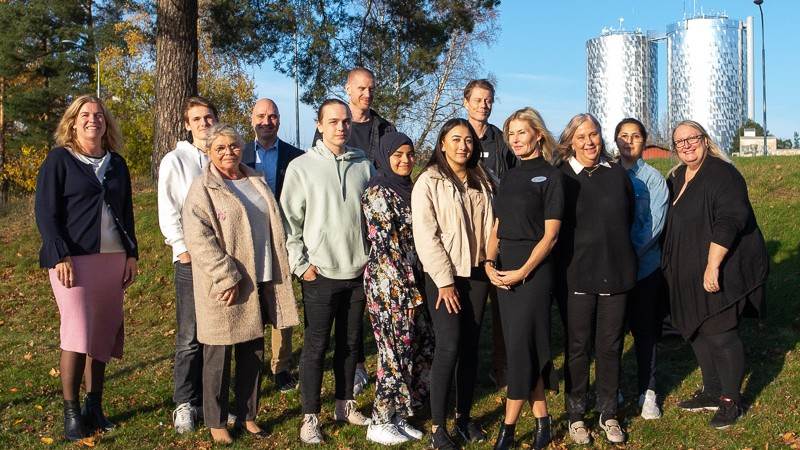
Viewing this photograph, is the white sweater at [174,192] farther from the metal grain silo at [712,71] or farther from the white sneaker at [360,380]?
the metal grain silo at [712,71]

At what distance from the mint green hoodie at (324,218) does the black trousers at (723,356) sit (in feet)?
8.15

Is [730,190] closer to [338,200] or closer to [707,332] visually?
[707,332]

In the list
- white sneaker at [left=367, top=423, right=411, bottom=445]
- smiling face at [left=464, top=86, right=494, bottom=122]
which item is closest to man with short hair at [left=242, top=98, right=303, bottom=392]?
white sneaker at [left=367, top=423, right=411, bottom=445]

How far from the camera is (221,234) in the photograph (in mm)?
4613

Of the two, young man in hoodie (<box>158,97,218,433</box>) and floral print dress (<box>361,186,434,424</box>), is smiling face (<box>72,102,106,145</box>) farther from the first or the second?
floral print dress (<box>361,186,434,424</box>)

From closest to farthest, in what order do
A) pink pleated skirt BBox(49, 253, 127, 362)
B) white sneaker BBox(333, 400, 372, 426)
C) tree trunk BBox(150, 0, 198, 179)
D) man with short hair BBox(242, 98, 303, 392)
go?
pink pleated skirt BBox(49, 253, 127, 362) → white sneaker BBox(333, 400, 372, 426) → man with short hair BBox(242, 98, 303, 392) → tree trunk BBox(150, 0, 198, 179)

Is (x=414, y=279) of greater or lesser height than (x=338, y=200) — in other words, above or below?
below

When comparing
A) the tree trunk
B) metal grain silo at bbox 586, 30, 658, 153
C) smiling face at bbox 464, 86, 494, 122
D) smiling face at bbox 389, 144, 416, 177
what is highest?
metal grain silo at bbox 586, 30, 658, 153

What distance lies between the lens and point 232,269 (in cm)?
455

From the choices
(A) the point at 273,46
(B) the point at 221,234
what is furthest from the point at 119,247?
(A) the point at 273,46

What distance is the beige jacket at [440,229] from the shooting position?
14.8ft

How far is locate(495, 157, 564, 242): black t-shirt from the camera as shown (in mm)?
4465

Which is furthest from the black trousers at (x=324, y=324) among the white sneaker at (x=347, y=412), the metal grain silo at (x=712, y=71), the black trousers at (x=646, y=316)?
the metal grain silo at (x=712, y=71)

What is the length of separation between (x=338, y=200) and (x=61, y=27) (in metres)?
31.8
